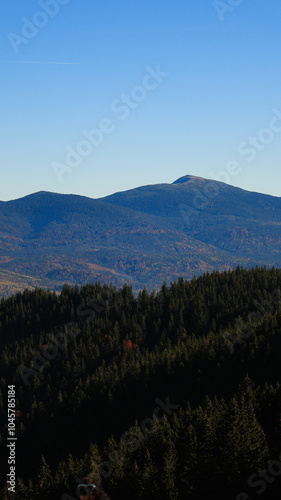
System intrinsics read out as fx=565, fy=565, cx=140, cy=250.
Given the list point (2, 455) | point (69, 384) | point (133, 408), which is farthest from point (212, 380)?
point (69, 384)

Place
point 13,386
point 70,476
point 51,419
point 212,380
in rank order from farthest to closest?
point 13,386
point 51,419
point 212,380
point 70,476

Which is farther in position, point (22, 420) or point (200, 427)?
point (22, 420)

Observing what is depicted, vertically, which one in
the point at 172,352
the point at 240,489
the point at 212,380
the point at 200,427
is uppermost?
the point at 172,352

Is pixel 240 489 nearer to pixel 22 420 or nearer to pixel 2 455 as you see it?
pixel 2 455

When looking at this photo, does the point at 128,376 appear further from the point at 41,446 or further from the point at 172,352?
Answer: the point at 41,446

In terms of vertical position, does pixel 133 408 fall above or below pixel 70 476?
above

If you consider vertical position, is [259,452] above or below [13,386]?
below

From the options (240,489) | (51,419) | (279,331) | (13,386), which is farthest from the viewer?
(13,386)

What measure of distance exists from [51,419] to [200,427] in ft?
283

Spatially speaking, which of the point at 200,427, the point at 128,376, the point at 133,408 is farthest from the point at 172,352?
the point at 200,427

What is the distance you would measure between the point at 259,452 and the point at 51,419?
324 ft

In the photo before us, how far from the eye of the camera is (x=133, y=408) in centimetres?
14438

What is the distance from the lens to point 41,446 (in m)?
144

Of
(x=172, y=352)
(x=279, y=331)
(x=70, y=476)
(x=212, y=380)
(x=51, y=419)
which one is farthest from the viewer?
(x=172, y=352)
